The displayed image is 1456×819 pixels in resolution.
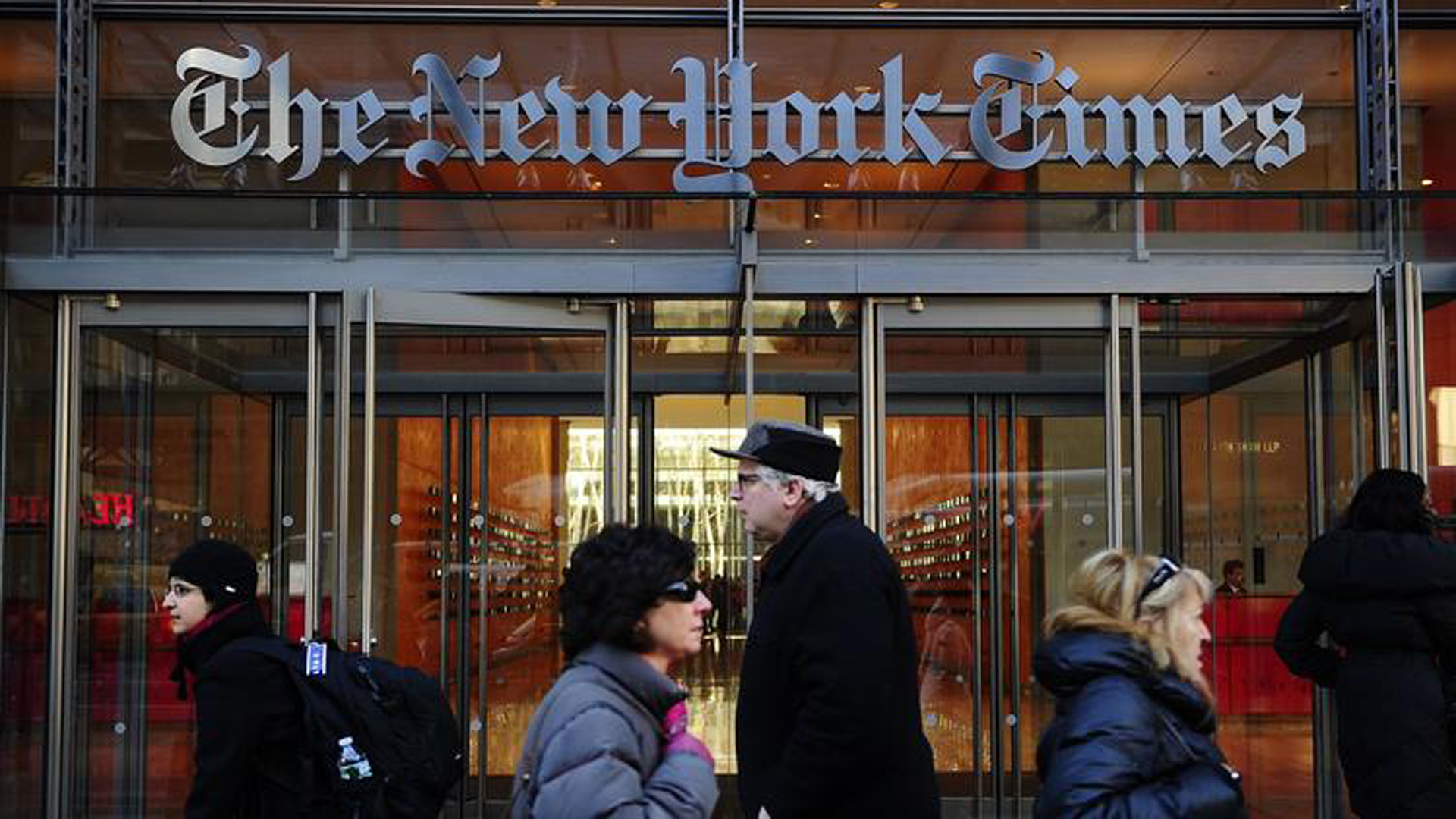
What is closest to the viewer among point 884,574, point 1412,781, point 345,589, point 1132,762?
point 1132,762

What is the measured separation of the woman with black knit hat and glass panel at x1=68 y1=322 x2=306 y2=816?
3632 millimetres

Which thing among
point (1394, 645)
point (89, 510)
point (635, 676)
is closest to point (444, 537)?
point (89, 510)

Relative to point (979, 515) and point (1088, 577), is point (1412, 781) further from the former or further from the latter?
point (979, 515)

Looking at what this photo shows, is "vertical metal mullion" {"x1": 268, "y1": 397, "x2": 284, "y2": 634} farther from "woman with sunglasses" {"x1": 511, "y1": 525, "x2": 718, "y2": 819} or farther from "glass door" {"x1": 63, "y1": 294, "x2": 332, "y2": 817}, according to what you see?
"woman with sunglasses" {"x1": 511, "y1": 525, "x2": 718, "y2": 819}

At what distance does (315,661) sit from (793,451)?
137cm

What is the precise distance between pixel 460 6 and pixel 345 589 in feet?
10.5

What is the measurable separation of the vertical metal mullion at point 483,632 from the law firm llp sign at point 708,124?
70.1 inches

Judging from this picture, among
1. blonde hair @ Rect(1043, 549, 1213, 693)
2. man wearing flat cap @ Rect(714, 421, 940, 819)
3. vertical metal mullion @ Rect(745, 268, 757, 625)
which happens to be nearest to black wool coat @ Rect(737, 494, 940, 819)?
man wearing flat cap @ Rect(714, 421, 940, 819)

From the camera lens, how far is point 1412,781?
602 centimetres

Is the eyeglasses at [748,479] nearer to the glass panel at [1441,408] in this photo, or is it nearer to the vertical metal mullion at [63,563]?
the vertical metal mullion at [63,563]

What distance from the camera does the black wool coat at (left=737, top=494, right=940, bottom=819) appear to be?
416 cm

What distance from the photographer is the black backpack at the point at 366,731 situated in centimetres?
454

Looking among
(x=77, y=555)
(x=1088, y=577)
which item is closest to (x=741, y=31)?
(x=77, y=555)

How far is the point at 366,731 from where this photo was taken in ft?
15.1
